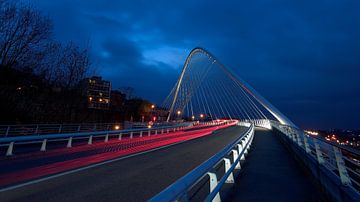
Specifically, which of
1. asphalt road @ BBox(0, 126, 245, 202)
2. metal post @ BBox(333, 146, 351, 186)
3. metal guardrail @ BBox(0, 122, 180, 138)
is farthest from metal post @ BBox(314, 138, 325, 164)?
metal guardrail @ BBox(0, 122, 180, 138)

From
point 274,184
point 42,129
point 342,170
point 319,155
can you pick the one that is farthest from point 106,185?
point 42,129

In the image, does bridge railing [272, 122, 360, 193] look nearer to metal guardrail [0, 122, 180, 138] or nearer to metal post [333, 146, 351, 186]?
metal post [333, 146, 351, 186]

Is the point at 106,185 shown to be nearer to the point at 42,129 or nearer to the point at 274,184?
the point at 274,184

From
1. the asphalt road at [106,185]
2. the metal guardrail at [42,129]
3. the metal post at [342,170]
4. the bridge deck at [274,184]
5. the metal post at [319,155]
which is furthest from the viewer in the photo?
the metal guardrail at [42,129]

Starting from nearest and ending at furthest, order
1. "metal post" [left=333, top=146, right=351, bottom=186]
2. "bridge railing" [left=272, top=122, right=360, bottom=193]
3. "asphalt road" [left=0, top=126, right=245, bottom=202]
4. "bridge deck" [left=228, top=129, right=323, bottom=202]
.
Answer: "bridge railing" [left=272, top=122, right=360, bottom=193] → "metal post" [left=333, top=146, right=351, bottom=186] → "asphalt road" [left=0, top=126, right=245, bottom=202] → "bridge deck" [left=228, top=129, right=323, bottom=202]

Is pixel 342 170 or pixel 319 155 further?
pixel 319 155

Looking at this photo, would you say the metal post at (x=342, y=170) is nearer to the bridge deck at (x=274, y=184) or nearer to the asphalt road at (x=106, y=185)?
the bridge deck at (x=274, y=184)

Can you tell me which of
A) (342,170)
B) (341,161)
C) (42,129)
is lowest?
(342,170)

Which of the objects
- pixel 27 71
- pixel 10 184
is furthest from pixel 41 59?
pixel 10 184

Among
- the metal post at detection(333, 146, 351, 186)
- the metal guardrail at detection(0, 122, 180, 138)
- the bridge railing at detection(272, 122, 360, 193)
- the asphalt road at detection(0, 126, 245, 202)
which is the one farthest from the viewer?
the metal guardrail at detection(0, 122, 180, 138)

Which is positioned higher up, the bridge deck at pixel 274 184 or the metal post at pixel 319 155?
the metal post at pixel 319 155

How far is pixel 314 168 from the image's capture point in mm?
7090

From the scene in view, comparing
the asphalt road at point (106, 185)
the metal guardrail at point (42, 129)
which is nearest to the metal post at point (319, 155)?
the asphalt road at point (106, 185)

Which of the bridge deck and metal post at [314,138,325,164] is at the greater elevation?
metal post at [314,138,325,164]
